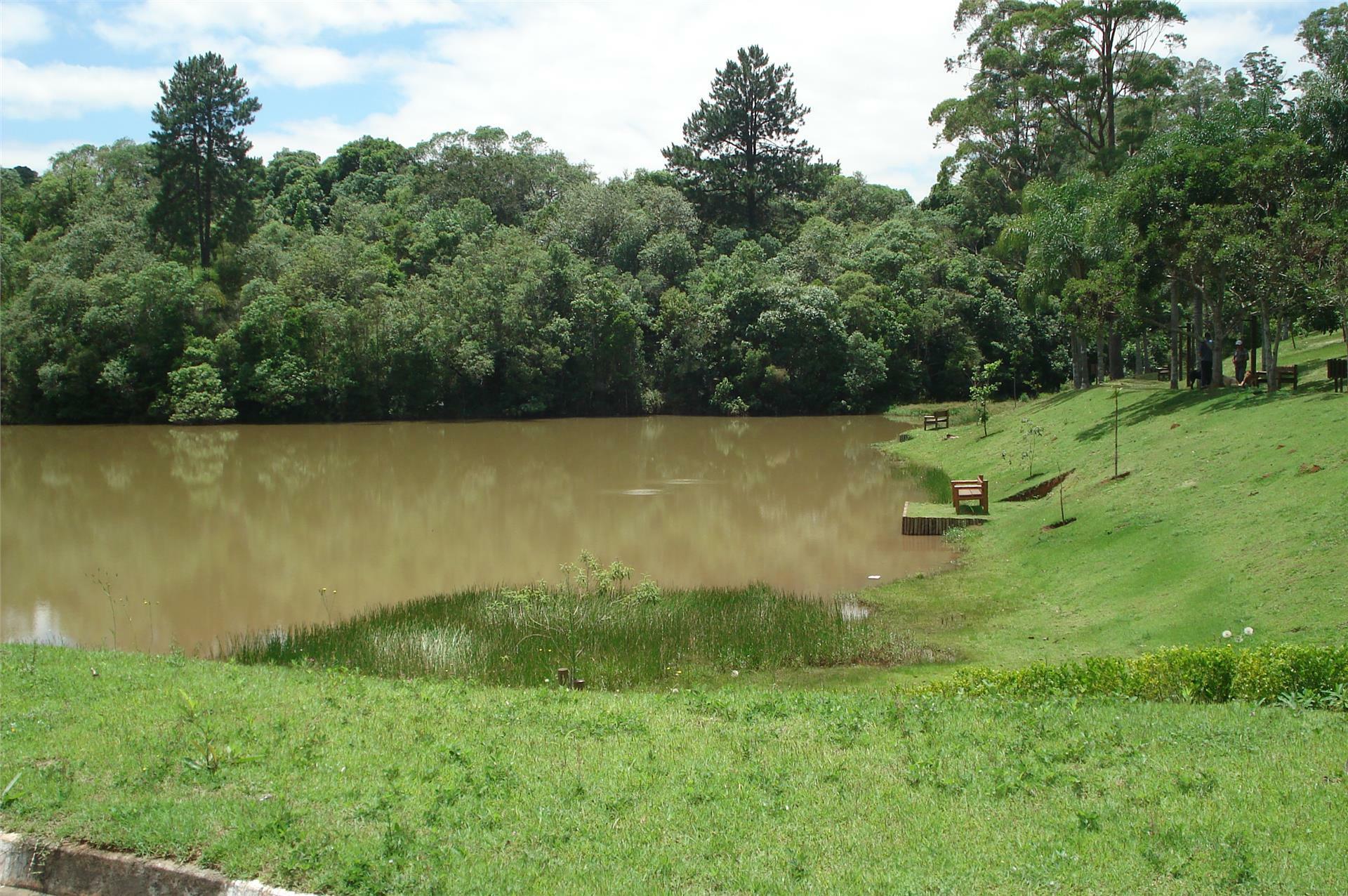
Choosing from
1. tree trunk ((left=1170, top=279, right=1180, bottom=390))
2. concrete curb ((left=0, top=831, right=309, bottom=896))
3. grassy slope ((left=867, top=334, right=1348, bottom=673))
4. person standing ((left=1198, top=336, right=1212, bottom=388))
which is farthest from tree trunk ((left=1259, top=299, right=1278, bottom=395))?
concrete curb ((left=0, top=831, right=309, bottom=896))

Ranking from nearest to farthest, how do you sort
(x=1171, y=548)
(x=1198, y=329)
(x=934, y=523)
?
1. (x=1171, y=548)
2. (x=934, y=523)
3. (x=1198, y=329)

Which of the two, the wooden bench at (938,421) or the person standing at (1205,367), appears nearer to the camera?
the person standing at (1205,367)

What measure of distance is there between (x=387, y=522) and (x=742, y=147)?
179ft

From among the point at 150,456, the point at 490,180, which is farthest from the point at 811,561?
the point at 490,180

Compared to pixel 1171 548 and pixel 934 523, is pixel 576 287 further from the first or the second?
pixel 1171 548

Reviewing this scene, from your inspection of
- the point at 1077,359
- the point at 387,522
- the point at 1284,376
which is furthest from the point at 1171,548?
the point at 1077,359

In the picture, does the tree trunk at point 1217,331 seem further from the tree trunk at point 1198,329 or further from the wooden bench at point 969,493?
the wooden bench at point 969,493

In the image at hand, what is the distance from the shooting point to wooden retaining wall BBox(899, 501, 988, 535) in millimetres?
20828

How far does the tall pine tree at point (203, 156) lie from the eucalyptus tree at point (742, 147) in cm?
2862

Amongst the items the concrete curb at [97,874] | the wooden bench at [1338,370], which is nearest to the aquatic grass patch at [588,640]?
the concrete curb at [97,874]

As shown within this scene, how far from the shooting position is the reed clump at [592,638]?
11.8 m

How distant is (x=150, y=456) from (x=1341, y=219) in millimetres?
39797

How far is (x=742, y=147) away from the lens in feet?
240

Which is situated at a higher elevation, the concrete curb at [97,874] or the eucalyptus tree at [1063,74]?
the eucalyptus tree at [1063,74]
